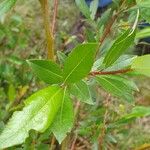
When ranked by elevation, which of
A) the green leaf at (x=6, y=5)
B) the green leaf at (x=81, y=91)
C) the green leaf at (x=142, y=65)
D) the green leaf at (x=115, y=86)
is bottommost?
the green leaf at (x=115, y=86)

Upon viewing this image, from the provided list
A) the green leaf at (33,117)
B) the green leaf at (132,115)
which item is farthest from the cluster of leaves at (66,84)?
the green leaf at (132,115)

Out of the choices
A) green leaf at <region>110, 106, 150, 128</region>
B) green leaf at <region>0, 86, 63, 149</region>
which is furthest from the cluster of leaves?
green leaf at <region>110, 106, 150, 128</region>

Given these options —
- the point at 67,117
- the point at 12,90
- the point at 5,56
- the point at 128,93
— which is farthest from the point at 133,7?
the point at 5,56

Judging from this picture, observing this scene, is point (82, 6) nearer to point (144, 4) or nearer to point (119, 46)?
point (144, 4)

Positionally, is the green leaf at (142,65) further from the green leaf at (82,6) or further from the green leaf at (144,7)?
the green leaf at (82,6)

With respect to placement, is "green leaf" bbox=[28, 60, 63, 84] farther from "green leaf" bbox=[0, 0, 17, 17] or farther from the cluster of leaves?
"green leaf" bbox=[0, 0, 17, 17]

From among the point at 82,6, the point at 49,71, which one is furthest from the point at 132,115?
the point at 49,71
